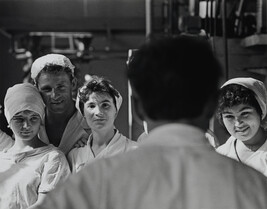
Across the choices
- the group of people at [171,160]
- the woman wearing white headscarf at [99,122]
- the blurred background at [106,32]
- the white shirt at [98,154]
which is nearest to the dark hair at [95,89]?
the woman wearing white headscarf at [99,122]

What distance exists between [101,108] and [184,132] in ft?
5.67

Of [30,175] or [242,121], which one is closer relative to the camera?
[242,121]

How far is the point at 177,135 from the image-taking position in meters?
1.42

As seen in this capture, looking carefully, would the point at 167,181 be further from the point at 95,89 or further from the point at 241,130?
the point at 95,89

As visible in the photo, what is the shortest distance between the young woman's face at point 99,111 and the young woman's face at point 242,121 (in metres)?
0.60

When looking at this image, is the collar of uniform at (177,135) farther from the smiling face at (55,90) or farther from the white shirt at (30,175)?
the smiling face at (55,90)

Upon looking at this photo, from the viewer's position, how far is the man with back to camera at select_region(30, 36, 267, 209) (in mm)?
1382

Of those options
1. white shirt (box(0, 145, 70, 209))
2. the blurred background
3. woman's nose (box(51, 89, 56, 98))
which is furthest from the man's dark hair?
the blurred background

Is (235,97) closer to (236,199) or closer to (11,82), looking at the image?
(236,199)

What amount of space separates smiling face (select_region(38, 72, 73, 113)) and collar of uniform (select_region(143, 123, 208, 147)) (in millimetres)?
1986

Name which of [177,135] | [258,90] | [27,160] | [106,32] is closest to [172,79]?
[177,135]

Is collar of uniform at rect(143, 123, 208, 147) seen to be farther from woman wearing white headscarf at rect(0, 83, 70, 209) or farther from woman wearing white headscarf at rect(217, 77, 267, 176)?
woman wearing white headscarf at rect(0, 83, 70, 209)

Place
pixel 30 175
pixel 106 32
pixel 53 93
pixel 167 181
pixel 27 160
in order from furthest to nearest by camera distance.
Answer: pixel 106 32 < pixel 53 93 < pixel 27 160 < pixel 30 175 < pixel 167 181

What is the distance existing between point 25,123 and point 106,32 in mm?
7110
